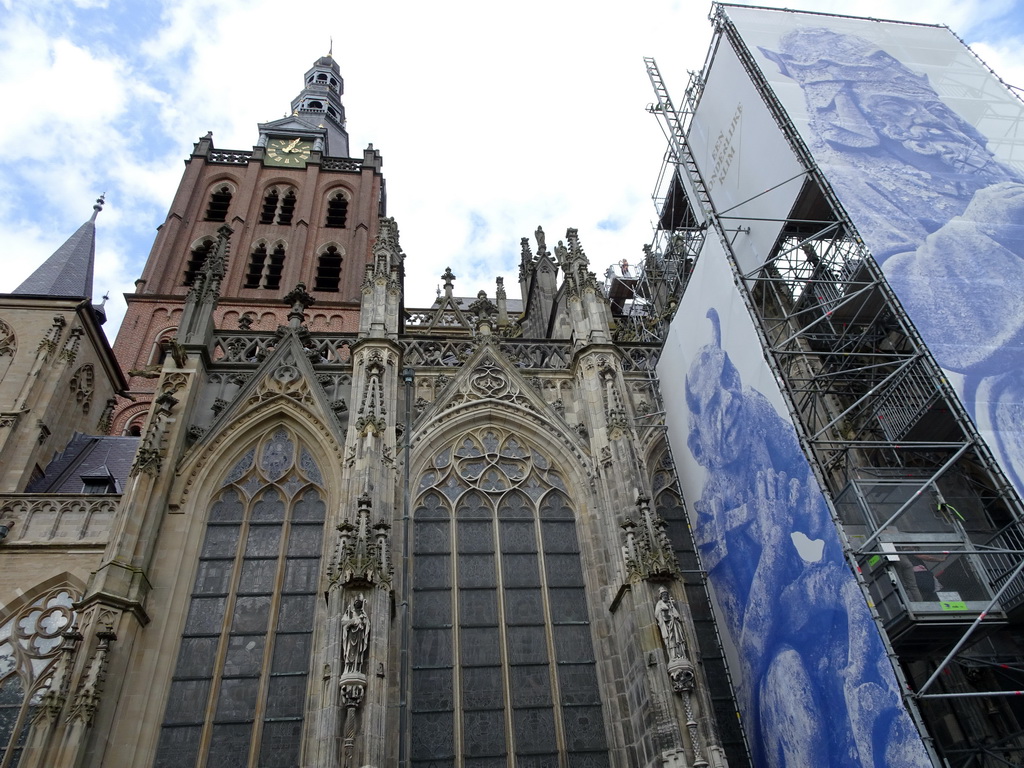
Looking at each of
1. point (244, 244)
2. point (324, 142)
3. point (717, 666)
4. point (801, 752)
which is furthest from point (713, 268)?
point (324, 142)

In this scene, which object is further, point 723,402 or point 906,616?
point 723,402

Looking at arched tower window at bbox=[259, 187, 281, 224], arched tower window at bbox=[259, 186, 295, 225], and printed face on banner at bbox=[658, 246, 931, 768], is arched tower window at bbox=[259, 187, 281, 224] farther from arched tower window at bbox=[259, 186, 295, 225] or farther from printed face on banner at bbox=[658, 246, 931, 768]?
printed face on banner at bbox=[658, 246, 931, 768]

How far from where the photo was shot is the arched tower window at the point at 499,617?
10.7 metres

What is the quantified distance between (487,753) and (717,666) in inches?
152

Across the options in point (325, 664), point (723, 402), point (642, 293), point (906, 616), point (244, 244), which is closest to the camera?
point (906, 616)

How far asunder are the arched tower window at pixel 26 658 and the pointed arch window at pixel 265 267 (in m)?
16.5

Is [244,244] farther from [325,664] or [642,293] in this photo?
[325,664]

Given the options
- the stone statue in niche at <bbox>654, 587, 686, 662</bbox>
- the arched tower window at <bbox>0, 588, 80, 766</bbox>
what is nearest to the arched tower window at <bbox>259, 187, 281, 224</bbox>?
the arched tower window at <bbox>0, 588, 80, 766</bbox>

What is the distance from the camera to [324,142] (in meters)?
38.7

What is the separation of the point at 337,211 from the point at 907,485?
26040 millimetres

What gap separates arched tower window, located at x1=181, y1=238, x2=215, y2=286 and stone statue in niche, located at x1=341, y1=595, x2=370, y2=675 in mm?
21074

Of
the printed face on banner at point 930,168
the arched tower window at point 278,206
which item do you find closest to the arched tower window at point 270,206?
the arched tower window at point 278,206

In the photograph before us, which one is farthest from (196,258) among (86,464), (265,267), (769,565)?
(769,565)

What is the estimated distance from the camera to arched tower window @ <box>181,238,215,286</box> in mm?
27986
